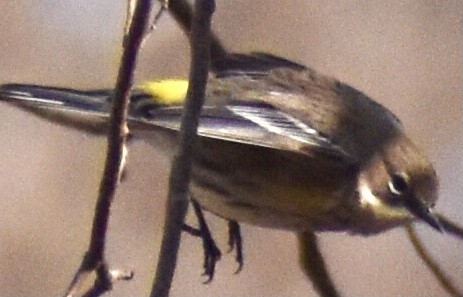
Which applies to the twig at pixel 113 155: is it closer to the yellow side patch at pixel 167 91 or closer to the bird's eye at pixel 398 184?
the yellow side patch at pixel 167 91

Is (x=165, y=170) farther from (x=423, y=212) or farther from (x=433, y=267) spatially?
(x=433, y=267)

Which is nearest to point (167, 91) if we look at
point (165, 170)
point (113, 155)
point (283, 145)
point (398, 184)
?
point (283, 145)

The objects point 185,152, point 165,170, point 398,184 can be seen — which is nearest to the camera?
point 185,152

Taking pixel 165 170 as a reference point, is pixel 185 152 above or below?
above

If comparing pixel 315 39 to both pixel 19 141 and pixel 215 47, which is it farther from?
pixel 215 47

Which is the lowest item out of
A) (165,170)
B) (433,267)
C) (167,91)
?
(165,170)

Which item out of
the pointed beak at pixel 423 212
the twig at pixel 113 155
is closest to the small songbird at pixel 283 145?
the pointed beak at pixel 423 212
